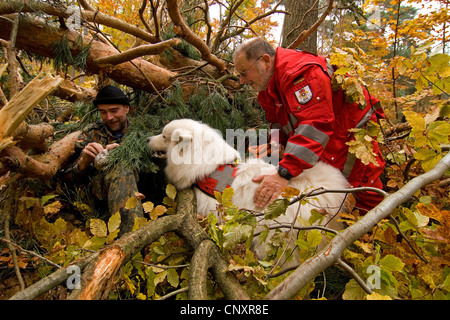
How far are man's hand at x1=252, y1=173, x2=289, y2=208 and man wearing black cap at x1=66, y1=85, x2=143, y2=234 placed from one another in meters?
1.27

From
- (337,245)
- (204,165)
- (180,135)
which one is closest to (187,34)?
(180,135)

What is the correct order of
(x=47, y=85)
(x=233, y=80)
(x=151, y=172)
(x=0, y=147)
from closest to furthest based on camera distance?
(x=0, y=147) → (x=47, y=85) → (x=151, y=172) → (x=233, y=80)

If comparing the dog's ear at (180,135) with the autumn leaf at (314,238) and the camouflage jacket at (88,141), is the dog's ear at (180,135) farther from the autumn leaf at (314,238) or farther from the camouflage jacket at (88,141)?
the autumn leaf at (314,238)

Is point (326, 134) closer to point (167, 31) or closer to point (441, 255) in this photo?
point (441, 255)

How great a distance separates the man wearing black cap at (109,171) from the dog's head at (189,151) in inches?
19.6

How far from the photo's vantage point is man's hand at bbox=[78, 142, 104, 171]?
3199 mm

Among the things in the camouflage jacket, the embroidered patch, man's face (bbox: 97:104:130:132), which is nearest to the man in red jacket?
the embroidered patch

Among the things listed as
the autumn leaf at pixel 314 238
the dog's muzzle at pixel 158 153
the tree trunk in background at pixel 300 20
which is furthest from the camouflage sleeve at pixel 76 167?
the tree trunk in background at pixel 300 20

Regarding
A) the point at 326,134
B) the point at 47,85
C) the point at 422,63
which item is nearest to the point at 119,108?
the point at 47,85

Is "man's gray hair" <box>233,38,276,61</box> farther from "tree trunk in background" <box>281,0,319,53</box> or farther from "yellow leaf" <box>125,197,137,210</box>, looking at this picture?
"tree trunk in background" <box>281,0,319,53</box>

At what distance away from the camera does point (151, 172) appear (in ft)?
11.3

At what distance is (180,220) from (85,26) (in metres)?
3.20

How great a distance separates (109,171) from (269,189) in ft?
6.34

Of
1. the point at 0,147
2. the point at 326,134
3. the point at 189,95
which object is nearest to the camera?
the point at 0,147
